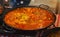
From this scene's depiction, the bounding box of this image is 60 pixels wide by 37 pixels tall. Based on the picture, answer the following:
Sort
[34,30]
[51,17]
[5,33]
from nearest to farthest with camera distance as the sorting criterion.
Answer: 1. [34,30]
2. [5,33]
3. [51,17]

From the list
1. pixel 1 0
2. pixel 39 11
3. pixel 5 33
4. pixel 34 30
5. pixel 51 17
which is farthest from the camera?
pixel 1 0

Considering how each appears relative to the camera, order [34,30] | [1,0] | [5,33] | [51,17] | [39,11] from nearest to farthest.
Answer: [34,30] < [5,33] < [51,17] < [39,11] < [1,0]

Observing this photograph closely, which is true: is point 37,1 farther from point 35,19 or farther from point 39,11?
point 35,19

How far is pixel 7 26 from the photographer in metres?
1.10

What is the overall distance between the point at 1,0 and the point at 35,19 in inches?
21.8

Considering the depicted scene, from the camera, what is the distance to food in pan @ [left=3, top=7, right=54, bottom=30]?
1.15 meters

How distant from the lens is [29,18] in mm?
1282

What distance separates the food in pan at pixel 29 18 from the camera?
3.78 feet

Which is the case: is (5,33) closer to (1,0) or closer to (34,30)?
(34,30)

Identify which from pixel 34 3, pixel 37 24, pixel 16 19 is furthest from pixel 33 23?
pixel 34 3

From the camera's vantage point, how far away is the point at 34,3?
1.75 metres

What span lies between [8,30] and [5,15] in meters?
0.17

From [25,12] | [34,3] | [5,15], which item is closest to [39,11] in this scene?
[25,12]

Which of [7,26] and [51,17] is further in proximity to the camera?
[51,17]
